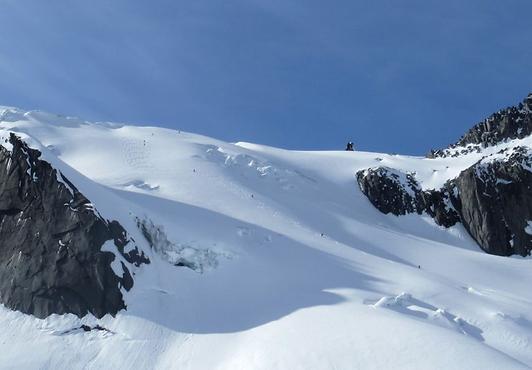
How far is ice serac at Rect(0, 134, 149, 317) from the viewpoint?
1099 inches

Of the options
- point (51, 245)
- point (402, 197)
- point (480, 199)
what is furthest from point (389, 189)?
point (51, 245)

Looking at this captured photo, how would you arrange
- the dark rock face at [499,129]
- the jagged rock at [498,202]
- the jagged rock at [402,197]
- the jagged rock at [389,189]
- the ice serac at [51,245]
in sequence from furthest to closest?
1. the dark rock face at [499,129]
2. the jagged rock at [389,189]
3. the jagged rock at [402,197]
4. the jagged rock at [498,202]
5. the ice serac at [51,245]

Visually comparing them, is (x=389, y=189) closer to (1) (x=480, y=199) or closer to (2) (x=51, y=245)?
(1) (x=480, y=199)

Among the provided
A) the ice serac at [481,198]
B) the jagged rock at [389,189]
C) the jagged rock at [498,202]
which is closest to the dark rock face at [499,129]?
the ice serac at [481,198]

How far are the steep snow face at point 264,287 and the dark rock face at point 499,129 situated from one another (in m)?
16.7

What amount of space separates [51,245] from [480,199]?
35.3 meters

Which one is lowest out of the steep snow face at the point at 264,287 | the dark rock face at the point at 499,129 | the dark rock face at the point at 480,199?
the steep snow face at the point at 264,287

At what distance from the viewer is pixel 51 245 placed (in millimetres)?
29297

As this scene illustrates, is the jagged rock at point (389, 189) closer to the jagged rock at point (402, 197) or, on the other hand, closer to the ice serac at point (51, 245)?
the jagged rock at point (402, 197)

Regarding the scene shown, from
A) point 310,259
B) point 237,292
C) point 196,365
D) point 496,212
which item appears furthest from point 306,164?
point 196,365

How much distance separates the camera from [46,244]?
96.4 ft

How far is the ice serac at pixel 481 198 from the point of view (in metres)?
52.1

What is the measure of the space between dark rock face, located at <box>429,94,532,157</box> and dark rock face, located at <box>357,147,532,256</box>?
20.6ft

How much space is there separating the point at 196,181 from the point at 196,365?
63.5 feet
